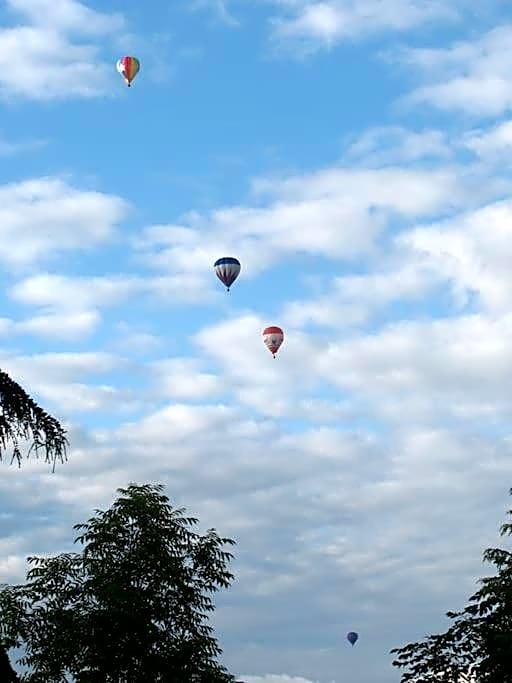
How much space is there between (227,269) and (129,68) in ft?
58.1

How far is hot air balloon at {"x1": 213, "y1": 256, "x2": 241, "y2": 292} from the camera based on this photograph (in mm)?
86562

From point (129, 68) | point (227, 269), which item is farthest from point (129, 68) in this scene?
point (227, 269)

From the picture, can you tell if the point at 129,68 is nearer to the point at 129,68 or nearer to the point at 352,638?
the point at 129,68

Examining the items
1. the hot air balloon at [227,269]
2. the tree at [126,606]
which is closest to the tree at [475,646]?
the tree at [126,606]

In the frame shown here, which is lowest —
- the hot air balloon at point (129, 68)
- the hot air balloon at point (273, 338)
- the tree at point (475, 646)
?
the tree at point (475, 646)

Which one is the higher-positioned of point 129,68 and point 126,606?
point 129,68

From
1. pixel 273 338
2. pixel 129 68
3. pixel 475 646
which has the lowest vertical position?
pixel 475 646

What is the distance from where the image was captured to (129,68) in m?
84.9

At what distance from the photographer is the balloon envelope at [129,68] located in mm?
84438

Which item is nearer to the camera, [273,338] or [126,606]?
[126,606]

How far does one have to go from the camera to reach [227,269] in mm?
87062

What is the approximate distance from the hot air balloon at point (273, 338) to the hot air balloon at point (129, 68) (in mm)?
23447

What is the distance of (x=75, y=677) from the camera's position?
35344 mm

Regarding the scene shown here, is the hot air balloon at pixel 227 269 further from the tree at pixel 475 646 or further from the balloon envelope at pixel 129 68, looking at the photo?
the tree at pixel 475 646
